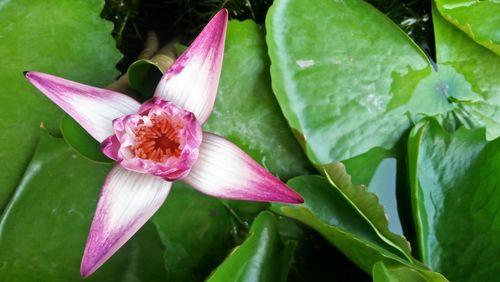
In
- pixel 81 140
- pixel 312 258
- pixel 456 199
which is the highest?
pixel 81 140

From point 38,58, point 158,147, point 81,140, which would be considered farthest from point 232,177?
point 38,58

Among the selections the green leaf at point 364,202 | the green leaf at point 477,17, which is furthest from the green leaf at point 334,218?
the green leaf at point 477,17

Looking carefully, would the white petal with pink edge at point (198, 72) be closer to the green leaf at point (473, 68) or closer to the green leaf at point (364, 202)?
the green leaf at point (364, 202)

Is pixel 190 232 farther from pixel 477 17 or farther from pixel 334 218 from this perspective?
pixel 477 17

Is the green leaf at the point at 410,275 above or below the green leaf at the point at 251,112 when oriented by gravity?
below

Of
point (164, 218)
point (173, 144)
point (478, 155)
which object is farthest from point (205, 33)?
point (478, 155)

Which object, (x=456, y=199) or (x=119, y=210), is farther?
(x=456, y=199)
